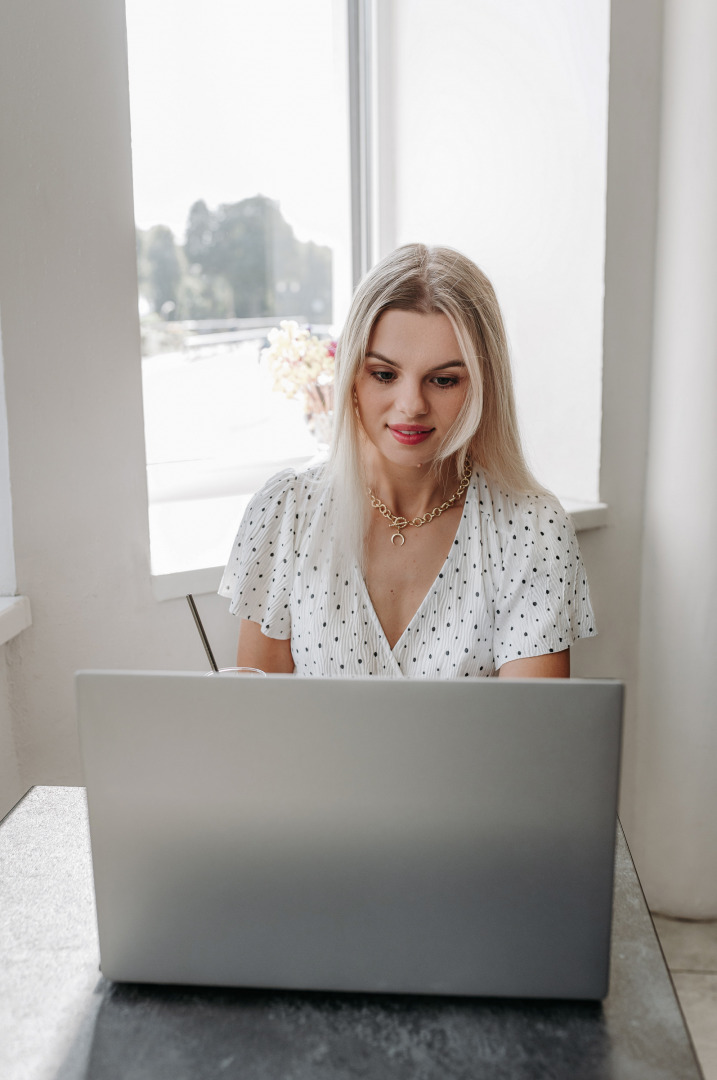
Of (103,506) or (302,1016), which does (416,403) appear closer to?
(103,506)

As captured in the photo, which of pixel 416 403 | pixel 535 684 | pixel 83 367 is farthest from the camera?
pixel 83 367

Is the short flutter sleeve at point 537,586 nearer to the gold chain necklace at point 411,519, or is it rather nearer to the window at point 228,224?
the gold chain necklace at point 411,519

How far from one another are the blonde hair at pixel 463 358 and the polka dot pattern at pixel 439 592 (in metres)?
0.04

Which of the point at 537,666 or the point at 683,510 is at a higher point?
the point at 683,510

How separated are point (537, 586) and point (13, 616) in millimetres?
791

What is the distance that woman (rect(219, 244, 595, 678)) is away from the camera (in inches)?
56.9

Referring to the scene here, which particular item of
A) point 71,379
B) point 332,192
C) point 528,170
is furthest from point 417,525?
point 332,192

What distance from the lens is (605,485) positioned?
87.0 inches

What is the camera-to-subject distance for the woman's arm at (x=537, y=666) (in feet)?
4.71

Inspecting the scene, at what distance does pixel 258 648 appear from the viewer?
62.3 inches

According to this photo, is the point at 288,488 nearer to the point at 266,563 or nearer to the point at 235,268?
the point at 266,563

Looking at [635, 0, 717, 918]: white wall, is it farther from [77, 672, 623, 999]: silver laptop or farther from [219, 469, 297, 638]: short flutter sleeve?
[77, 672, 623, 999]: silver laptop

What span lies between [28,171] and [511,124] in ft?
3.79

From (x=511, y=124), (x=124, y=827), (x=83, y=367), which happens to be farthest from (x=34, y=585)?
(x=511, y=124)
